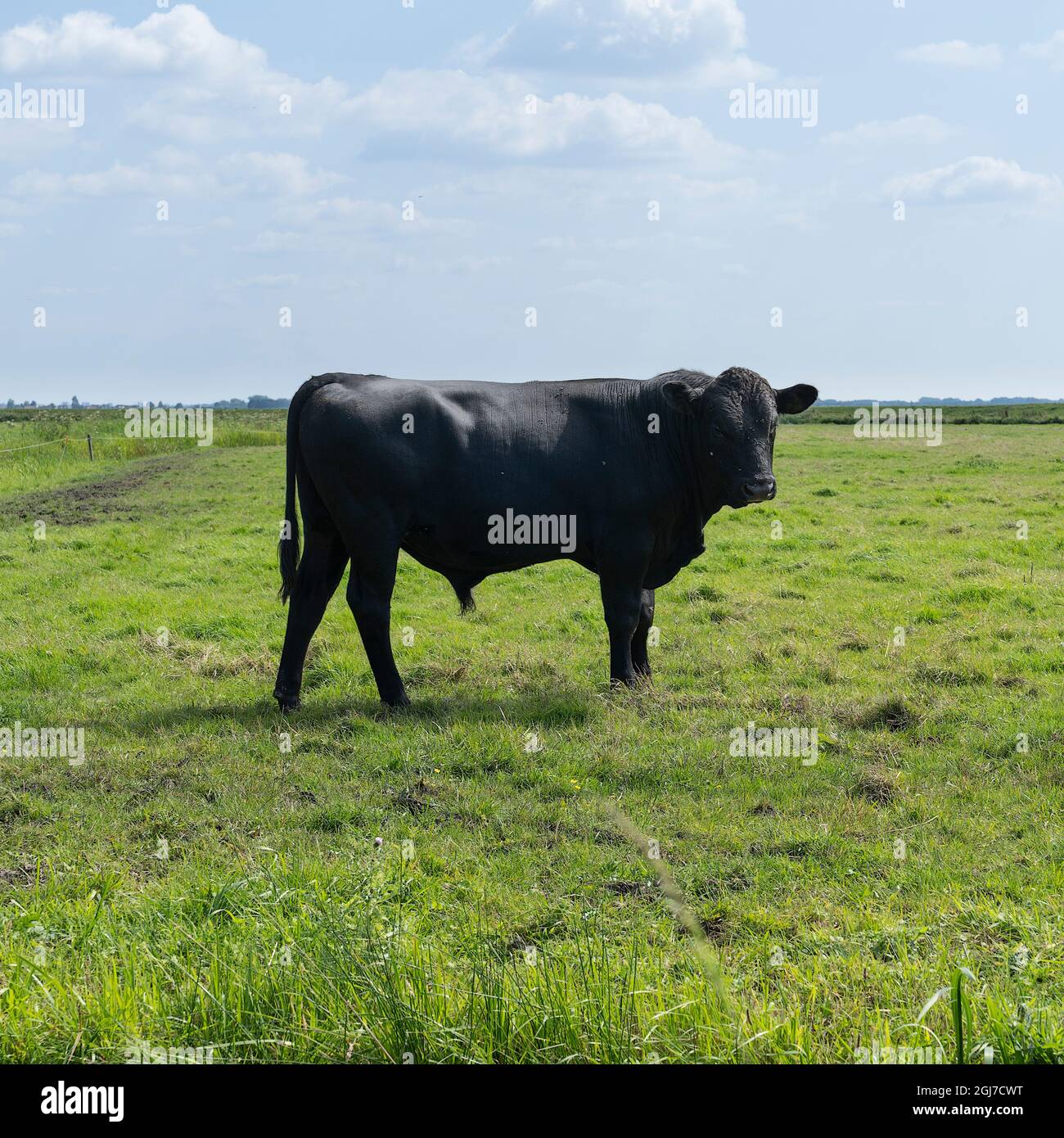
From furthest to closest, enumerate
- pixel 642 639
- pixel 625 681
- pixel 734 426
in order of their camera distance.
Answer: pixel 642 639 < pixel 625 681 < pixel 734 426

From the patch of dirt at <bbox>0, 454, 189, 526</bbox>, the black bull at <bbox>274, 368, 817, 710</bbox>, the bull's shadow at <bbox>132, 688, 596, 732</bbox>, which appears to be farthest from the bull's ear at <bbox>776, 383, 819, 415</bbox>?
the patch of dirt at <bbox>0, 454, 189, 526</bbox>

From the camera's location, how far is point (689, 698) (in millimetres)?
8516

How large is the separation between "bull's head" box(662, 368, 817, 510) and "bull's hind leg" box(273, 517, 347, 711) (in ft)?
9.14

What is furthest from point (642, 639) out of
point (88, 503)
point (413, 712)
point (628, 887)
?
point (88, 503)

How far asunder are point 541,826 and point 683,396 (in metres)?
3.76

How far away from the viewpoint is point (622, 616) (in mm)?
8766

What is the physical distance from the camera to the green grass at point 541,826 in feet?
11.6

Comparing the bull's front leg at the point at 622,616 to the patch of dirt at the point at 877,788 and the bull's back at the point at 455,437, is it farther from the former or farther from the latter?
the patch of dirt at the point at 877,788

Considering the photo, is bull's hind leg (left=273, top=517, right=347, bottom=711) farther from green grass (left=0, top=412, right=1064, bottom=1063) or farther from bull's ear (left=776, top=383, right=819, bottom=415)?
bull's ear (left=776, top=383, right=819, bottom=415)

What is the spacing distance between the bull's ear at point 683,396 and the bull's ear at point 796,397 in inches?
28.5

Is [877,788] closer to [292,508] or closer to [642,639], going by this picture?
[642,639]

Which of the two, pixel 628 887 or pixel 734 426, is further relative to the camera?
pixel 734 426

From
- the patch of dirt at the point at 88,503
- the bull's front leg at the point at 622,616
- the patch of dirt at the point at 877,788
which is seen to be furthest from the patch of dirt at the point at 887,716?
the patch of dirt at the point at 88,503

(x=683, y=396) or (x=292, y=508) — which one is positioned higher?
(x=683, y=396)
